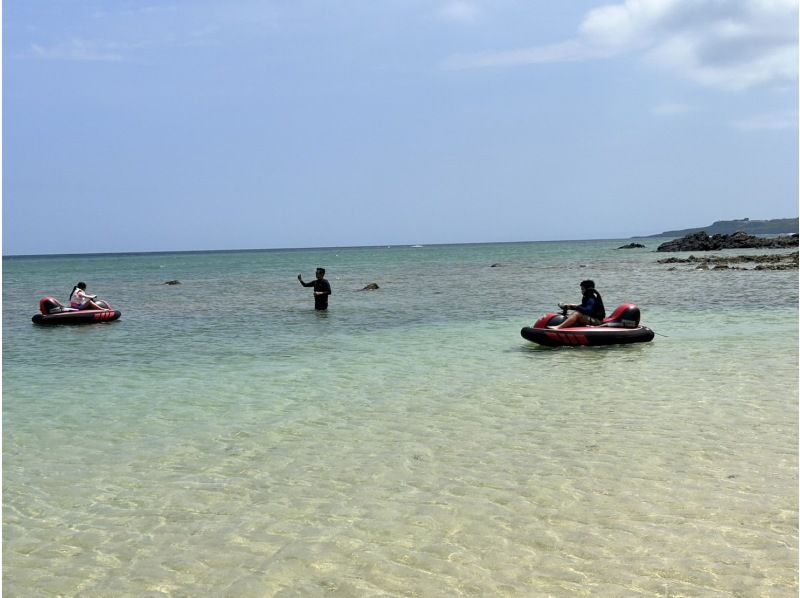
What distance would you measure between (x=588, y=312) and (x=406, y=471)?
8690mm

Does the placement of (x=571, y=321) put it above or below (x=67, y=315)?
above

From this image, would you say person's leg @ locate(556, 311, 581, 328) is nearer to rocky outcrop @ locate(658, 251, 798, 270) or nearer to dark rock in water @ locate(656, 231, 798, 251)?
rocky outcrop @ locate(658, 251, 798, 270)

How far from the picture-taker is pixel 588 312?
1466 centimetres

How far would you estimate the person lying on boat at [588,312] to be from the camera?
14570mm

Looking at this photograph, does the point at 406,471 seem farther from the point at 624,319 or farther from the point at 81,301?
the point at 81,301

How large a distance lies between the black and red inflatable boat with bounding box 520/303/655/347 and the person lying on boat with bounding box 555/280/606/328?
0.13 metres

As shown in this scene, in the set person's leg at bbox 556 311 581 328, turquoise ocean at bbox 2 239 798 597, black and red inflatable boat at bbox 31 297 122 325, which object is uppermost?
person's leg at bbox 556 311 581 328

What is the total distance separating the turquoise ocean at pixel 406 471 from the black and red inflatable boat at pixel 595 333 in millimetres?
271

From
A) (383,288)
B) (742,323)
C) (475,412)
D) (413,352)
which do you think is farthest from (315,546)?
(383,288)

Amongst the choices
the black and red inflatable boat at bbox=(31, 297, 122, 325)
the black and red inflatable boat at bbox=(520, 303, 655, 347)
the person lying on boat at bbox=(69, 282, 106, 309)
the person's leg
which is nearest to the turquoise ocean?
the black and red inflatable boat at bbox=(520, 303, 655, 347)

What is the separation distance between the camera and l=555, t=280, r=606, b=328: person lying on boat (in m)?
14.6

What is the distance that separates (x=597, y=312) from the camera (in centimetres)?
1475

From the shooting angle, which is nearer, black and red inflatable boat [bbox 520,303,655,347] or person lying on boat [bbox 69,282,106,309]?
black and red inflatable boat [bbox 520,303,655,347]

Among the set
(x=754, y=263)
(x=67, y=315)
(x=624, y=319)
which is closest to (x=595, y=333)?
(x=624, y=319)
